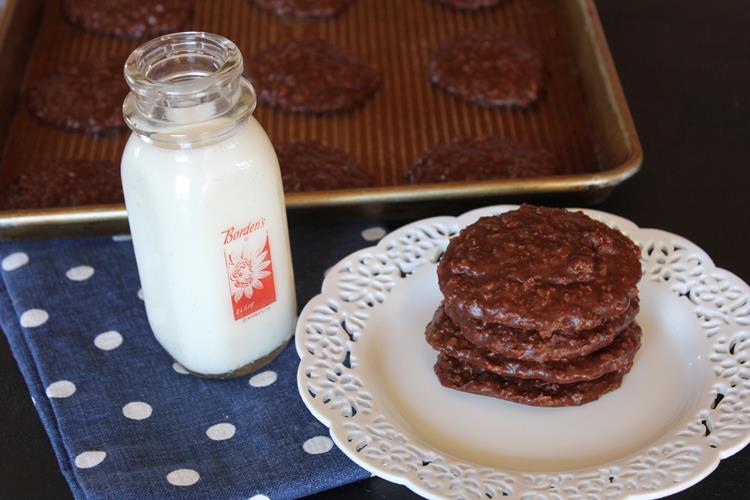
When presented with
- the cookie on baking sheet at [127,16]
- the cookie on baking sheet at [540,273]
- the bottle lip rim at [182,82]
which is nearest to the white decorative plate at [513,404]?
the cookie on baking sheet at [540,273]

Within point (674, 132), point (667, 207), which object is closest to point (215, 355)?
point (667, 207)

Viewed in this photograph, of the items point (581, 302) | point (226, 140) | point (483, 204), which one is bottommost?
point (483, 204)

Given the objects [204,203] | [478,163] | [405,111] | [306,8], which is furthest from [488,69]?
[204,203]

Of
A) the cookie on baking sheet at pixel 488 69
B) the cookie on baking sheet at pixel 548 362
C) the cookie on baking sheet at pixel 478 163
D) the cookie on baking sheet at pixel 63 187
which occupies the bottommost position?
the cookie on baking sheet at pixel 478 163

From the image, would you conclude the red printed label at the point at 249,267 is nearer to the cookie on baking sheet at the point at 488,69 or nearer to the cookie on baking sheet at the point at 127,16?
the cookie on baking sheet at the point at 488,69

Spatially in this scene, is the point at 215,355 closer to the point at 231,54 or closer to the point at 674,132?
the point at 231,54

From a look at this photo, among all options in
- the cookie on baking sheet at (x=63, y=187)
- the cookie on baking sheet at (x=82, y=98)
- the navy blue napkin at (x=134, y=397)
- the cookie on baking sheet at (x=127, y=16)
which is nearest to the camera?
the navy blue napkin at (x=134, y=397)
